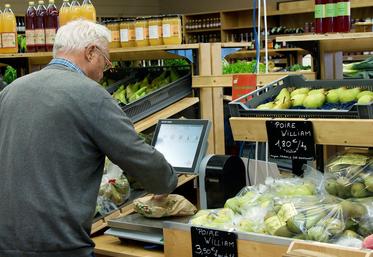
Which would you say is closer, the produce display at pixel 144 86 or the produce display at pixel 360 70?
the produce display at pixel 360 70

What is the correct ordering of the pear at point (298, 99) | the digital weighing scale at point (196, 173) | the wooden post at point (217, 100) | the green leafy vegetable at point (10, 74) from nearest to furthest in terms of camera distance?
1. the pear at point (298, 99)
2. the digital weighing scale at point (196, 173)
3. the wooden post at point (217, 100)
4. the green leafy vegetable at point (10, 74)

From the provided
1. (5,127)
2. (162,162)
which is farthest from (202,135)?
(5,127)

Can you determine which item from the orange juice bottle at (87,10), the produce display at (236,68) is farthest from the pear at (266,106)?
the produce display at (236,68)

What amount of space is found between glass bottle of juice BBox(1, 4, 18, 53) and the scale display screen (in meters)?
1.47

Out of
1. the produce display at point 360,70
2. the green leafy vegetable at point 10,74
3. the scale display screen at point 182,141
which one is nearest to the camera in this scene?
the scale display screen at point 182,141

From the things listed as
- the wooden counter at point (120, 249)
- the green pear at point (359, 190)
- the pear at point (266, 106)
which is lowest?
the wooden counter at point (120, 249)

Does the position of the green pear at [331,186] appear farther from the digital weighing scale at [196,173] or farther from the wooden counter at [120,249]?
the wooden counter at [120,249]

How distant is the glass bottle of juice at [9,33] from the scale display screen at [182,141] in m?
1.47

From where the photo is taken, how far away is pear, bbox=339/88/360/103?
2246 millimetres

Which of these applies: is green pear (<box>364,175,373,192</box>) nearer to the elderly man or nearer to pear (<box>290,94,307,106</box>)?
pear (<box>290,94,307,106</box>)

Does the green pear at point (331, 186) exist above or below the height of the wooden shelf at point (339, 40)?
below

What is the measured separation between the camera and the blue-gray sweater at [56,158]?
2037mm

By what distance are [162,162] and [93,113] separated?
Result: 32 centimetres

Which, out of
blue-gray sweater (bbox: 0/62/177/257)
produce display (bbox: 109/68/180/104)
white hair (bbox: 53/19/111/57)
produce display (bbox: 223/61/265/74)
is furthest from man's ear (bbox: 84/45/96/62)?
produce display (bbox: 223/61/265/74)
